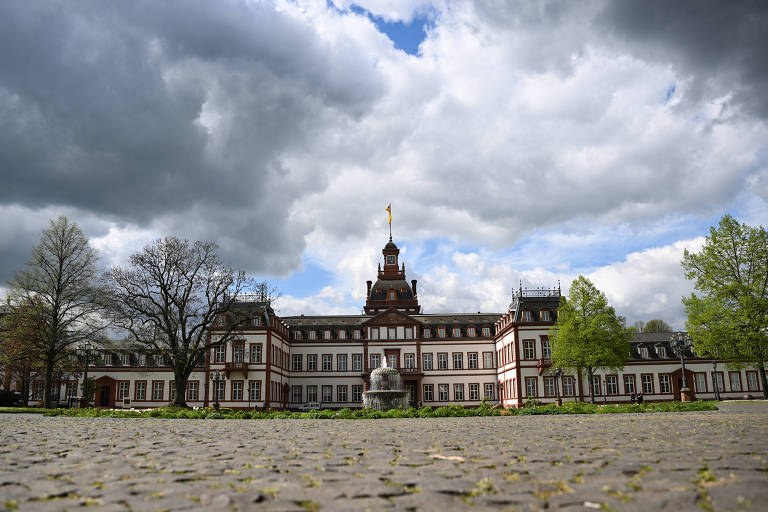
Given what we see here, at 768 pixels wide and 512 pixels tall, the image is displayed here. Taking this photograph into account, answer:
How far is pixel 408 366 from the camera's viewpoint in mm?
65188

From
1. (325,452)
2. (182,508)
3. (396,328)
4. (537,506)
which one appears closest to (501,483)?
(537,506)

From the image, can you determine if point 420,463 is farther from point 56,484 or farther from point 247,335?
point 247,335

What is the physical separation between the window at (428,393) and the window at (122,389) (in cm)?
3243

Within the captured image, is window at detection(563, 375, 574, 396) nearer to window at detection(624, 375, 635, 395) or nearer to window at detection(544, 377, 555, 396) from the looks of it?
window at detection(544, 377, 555, 396)

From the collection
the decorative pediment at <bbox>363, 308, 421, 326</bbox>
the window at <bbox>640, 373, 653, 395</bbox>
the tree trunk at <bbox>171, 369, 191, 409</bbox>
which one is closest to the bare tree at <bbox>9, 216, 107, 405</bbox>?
the tree trunk at <bbox>171, 369, 191, 409</bbox>

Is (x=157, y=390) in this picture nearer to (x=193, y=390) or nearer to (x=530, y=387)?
(x=193, y=390)

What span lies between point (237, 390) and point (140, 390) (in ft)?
41.8

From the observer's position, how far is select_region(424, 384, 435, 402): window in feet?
212

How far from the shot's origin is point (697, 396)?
59.8m

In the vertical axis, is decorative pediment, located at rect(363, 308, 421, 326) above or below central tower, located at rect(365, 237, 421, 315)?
below

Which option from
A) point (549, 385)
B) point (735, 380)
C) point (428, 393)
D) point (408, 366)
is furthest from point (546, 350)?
point (735, 380)

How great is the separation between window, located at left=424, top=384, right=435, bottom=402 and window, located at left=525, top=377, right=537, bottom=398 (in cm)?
1202

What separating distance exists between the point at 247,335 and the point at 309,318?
42.3 feet

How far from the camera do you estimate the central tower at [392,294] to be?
79.0 metres
